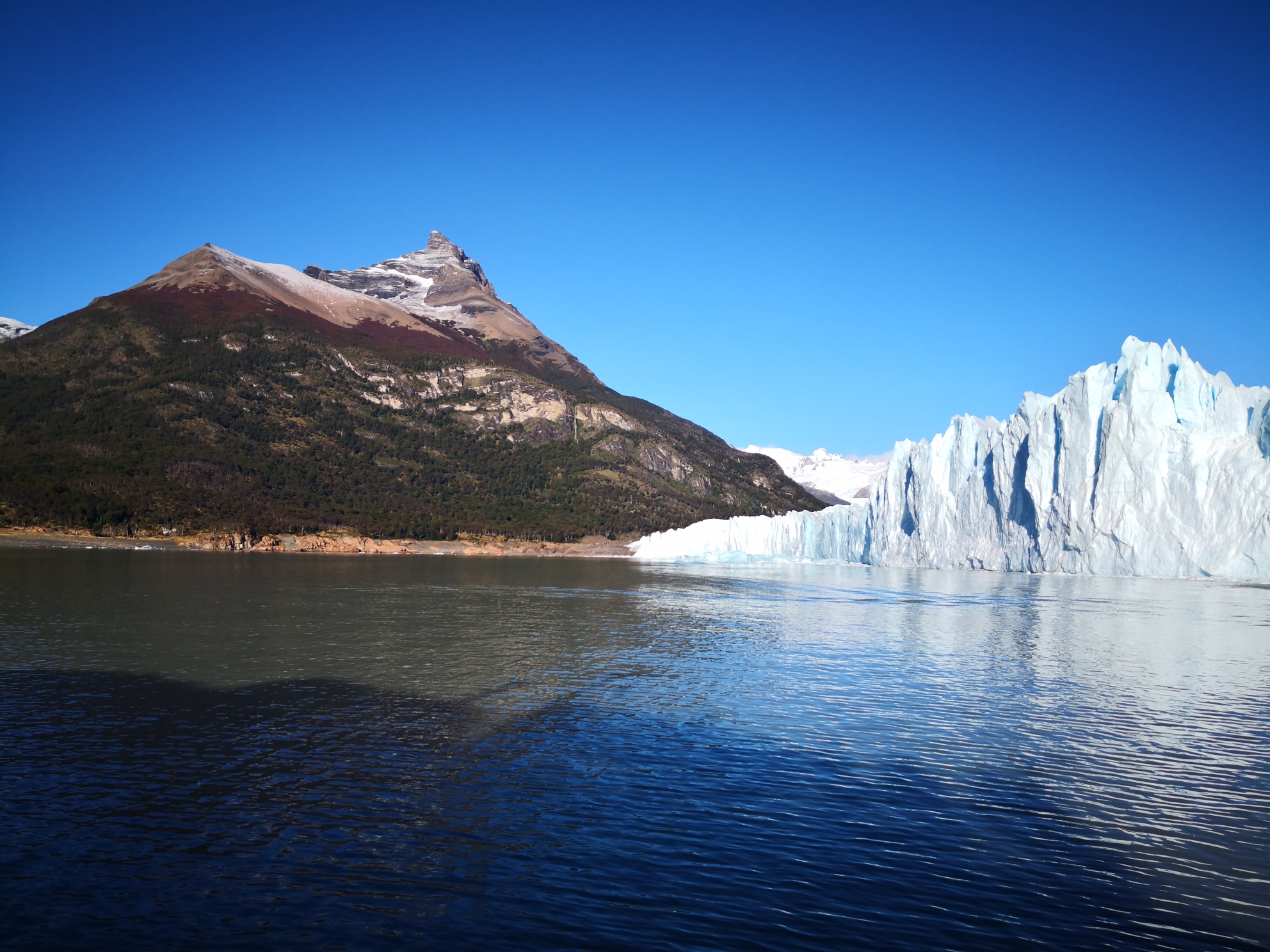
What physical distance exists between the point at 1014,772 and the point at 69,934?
46.8 ft

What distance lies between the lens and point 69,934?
9109 mm

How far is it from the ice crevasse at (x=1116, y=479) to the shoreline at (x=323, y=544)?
6387 cm

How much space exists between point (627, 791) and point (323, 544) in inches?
4941

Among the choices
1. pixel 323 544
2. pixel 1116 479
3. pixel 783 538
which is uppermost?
pixel 1116 479

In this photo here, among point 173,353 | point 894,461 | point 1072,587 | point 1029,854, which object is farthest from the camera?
point 173,353

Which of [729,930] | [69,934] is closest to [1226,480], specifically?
[729,930]

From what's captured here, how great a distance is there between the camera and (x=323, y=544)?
428ft

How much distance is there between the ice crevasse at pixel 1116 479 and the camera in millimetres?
63531

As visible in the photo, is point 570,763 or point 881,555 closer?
point 570,763

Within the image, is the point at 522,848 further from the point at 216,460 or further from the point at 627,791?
the point at 216,460

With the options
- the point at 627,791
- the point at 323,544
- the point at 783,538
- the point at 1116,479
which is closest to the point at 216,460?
the point at 323,544

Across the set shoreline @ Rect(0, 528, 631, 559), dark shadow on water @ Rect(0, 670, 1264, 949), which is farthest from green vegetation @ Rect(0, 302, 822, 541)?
dark shadow on water @ Rect(0, 670, 1264, 949)

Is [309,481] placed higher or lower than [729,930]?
higher

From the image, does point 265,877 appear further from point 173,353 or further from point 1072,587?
point 173,353
